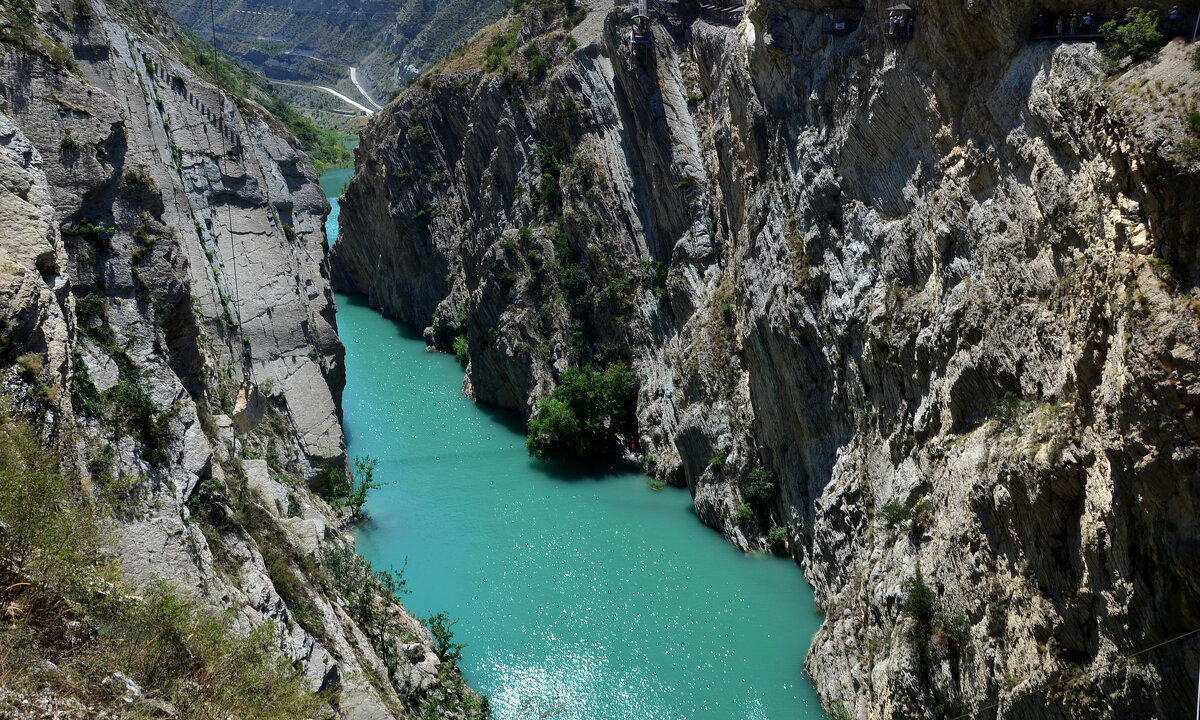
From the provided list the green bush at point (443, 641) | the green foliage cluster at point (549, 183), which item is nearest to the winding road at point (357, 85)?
the green foliage cluster at point (549, 183)

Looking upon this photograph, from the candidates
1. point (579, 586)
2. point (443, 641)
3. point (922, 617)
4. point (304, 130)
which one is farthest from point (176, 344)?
point (304, 130)

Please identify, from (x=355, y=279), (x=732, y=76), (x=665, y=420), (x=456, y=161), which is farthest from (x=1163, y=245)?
(x=355, y=279)

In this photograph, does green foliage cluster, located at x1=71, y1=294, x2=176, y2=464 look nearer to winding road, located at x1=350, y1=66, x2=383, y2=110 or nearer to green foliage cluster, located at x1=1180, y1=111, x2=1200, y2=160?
green foliage cluster, located at x1=1180, y1=111, x2=1200, y2=160

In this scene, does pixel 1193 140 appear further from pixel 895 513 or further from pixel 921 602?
pixel 895 513

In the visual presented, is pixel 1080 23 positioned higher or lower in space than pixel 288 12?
lower

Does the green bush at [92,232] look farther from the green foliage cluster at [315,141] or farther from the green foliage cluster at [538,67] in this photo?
the green foliage cluster at [315,141]

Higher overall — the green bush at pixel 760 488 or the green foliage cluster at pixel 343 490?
the green bush at pixel 760 488
